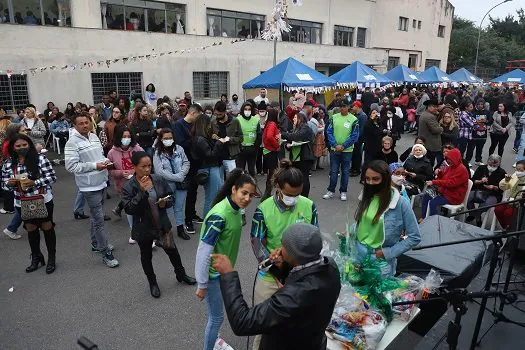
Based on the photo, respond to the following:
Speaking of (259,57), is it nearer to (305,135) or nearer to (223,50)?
(223,50)

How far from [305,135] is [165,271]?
358 centimetres

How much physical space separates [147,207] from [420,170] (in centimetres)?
464

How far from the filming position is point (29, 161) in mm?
4762

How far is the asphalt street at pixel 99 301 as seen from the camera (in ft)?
12.5

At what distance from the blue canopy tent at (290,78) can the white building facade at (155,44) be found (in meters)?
5.33

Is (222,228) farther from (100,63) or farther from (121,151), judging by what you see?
(100,63)

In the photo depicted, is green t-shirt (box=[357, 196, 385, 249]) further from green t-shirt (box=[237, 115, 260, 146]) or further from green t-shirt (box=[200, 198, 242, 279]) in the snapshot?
green t-shirt (box=[237, 115, 260, 146])

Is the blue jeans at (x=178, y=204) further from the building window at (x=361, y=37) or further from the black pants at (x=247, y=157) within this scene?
the building window at (x=361, y=37)

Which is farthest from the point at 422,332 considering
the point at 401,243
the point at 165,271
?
the point at 165,271

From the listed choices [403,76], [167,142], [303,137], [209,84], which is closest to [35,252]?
[167,142]

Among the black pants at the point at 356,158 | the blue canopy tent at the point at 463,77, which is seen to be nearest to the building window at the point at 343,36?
the blue canopy tent at the point at 463,77

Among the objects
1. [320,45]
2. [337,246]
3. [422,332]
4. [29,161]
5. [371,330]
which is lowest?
[422,332]

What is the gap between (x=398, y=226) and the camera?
3.52 metres

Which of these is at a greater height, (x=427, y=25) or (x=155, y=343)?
(x=427, y=25)
